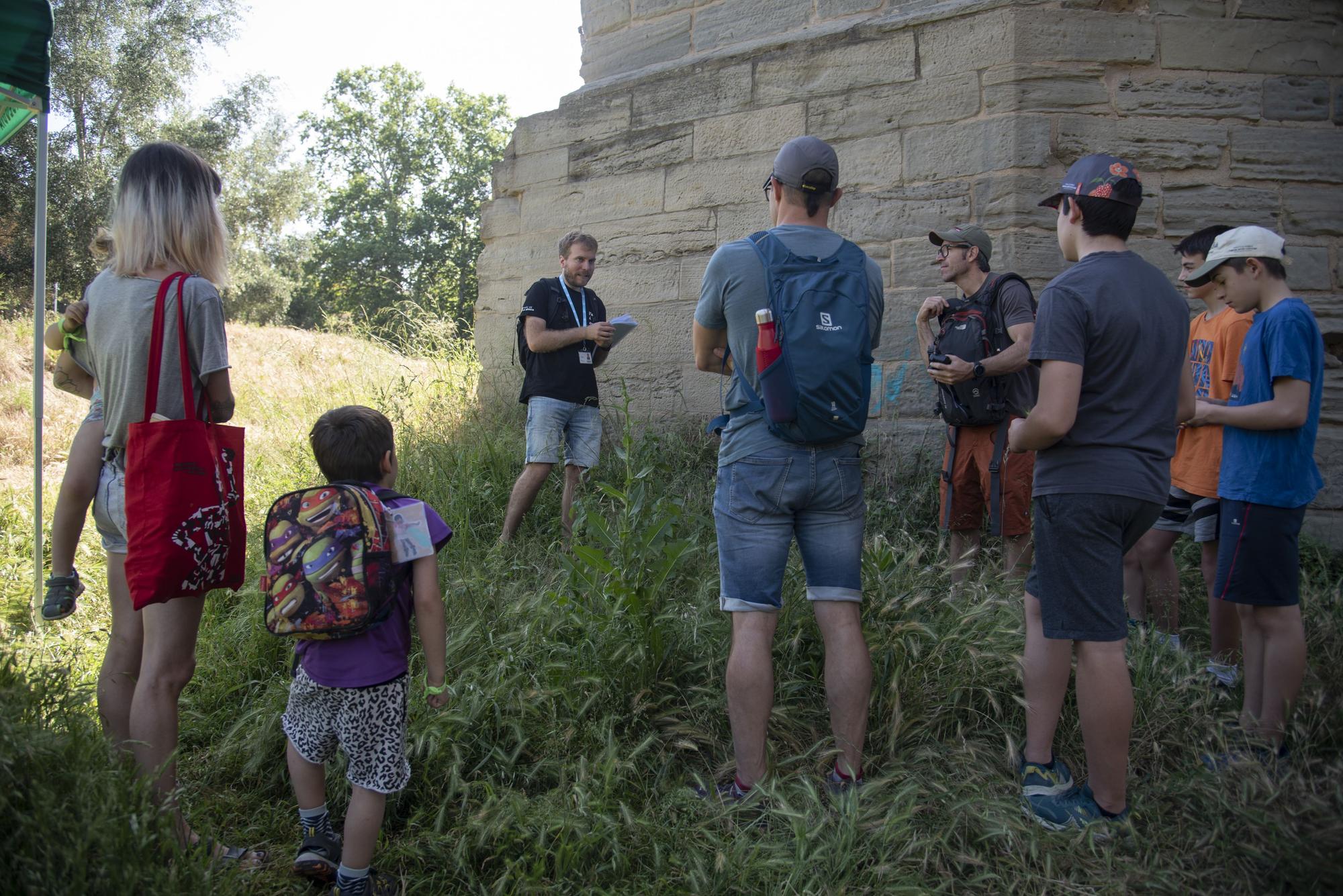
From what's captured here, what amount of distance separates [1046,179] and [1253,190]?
3.69ft

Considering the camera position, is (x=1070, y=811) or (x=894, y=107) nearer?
(x=1070, y=811)

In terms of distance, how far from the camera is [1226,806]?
8.52 ft

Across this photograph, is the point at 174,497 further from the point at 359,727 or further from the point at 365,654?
the point at 359,727

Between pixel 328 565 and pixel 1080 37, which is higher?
pixel 1080 37

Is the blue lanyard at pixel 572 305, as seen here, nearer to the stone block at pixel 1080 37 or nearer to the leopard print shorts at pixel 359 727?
the stone block at pixel 1080 37

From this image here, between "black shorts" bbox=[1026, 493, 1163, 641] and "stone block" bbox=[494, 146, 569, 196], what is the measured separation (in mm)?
5100

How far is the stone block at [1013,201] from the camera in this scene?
4969 millimetres

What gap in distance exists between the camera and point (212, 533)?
256 cm

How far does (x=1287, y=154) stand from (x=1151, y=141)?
0.75 metres

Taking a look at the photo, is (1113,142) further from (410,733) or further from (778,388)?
(410,733)

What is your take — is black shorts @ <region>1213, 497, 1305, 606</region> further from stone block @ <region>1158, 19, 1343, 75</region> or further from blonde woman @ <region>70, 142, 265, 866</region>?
blonde woman @ <region>70, 142, 265, 866</region>

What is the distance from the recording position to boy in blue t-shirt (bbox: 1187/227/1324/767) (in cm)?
307

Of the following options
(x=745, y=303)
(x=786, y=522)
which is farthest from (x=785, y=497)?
(x=745, y=303)

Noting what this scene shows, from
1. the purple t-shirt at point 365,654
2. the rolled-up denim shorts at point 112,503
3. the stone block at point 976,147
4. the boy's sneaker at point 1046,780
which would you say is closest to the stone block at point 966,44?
the stone block at point 976,147
